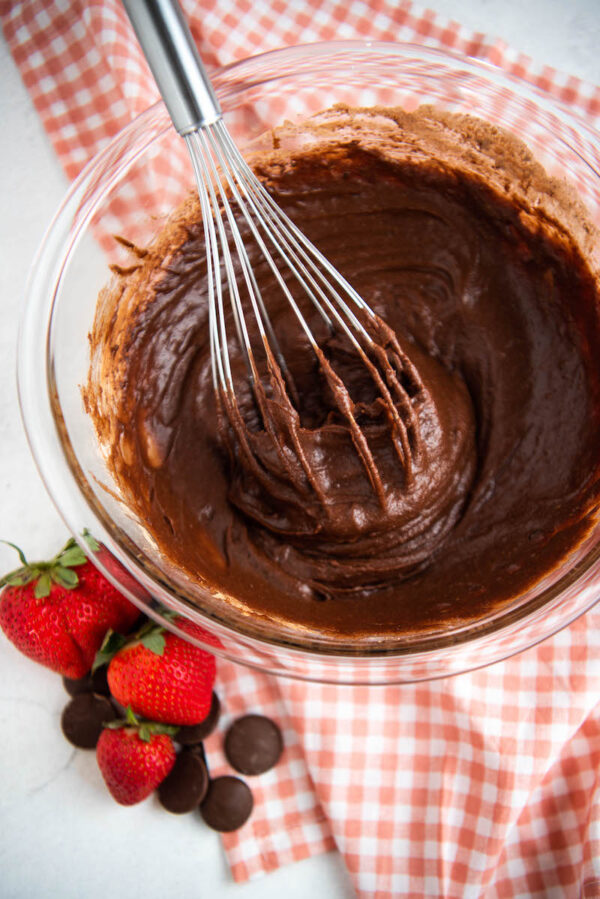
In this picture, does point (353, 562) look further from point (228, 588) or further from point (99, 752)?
point (99, 752)

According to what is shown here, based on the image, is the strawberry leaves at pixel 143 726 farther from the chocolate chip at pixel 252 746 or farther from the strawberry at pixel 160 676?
the chocolate chip at pixel 252 746

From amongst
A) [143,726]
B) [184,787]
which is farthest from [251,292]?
[184,787]

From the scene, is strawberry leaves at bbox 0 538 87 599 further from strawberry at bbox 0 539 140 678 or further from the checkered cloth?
the checkered cloth

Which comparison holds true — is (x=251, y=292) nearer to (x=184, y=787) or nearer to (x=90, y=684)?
(x=90, y=684)

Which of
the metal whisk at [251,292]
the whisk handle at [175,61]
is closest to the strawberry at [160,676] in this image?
the metal whisk at [251,292]

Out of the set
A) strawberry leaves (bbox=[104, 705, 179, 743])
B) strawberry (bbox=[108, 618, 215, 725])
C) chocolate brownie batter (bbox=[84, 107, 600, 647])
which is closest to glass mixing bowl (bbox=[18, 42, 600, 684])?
chocolate brownie batter (bbox=[84, 107, 600, 647])

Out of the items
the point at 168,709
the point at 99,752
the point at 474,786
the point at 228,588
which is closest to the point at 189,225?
the point at 228,588
